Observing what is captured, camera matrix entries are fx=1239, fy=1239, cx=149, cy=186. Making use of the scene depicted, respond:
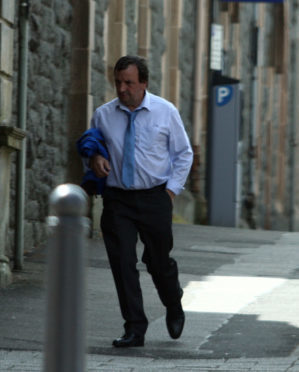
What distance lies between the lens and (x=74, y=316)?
326cm

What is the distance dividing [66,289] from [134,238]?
3.74 m

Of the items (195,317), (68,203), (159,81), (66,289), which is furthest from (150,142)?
(159,81)

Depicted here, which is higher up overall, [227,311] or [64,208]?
[64,208]

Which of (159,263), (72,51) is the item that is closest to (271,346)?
(159,263)

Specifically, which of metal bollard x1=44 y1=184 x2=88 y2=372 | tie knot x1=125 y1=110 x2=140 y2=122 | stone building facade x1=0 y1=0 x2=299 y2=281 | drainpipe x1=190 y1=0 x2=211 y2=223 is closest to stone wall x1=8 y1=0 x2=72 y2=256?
stone building facade x1=0 y1=0 x2=299 y2=281

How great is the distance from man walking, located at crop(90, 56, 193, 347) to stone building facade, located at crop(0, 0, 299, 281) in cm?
255

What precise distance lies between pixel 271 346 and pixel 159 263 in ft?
2.57

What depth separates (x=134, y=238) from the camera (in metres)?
6.98

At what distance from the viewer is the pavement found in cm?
644

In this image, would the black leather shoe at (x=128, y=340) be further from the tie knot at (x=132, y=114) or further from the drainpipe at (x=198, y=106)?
the drainpipe at (x=198, y=106)

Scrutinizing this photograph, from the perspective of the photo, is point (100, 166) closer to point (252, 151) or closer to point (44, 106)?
point (44, 106)

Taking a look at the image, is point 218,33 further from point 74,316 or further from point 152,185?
point 74,316

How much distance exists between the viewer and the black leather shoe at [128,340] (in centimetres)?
689

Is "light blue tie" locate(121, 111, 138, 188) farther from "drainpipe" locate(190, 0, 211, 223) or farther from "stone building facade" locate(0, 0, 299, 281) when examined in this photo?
"drainpipe" locate(190, 0, 211, 223)
